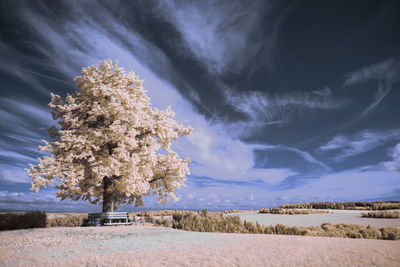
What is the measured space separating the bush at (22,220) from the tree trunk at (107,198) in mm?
3347

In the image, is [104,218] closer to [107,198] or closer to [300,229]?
[107,198]

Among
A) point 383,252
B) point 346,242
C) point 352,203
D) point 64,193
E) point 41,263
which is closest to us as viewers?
point 41,263

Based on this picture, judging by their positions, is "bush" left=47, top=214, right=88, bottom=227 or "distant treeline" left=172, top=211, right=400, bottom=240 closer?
"distant treeline" left=172, top=211, right=400, bottom=240

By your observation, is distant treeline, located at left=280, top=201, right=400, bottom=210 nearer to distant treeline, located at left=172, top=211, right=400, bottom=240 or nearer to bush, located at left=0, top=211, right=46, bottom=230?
Result: distant treeline, located at left=172, top=211, right=400, bottom=240

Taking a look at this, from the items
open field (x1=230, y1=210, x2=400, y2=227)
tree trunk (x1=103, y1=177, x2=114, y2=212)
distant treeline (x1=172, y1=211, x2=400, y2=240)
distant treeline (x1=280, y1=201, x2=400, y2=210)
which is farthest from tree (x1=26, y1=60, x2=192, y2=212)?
distant treeline (x1=280, y1=201, x2=400, y2=210)

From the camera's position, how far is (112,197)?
51.0 feet

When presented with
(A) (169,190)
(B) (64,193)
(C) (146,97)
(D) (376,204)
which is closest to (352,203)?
(D) (376,204)

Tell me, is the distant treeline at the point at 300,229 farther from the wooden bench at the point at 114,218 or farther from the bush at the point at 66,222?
the bush at the point at 66,222

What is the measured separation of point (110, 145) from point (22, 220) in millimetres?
6147

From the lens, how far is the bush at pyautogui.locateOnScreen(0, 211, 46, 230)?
1192 cm

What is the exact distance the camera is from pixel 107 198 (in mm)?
15438

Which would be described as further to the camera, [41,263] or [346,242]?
[346,242]

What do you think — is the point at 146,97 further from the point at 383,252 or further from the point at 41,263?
the point at 383,252

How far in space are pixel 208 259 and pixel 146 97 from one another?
556 inches
